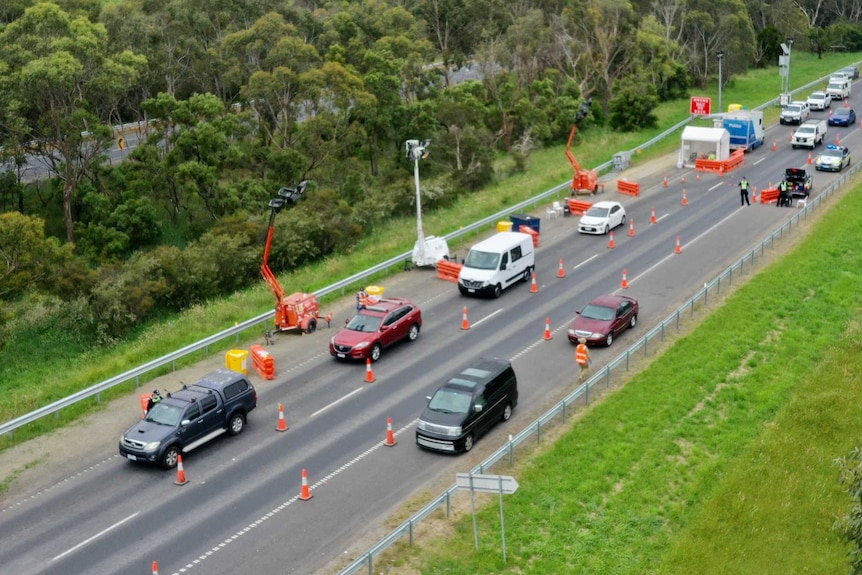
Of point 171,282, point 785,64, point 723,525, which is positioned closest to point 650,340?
point 723,525

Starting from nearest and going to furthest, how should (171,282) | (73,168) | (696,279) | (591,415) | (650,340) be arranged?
(591,415)
(650,340)
(696,279)
(171,282)
(73,168)

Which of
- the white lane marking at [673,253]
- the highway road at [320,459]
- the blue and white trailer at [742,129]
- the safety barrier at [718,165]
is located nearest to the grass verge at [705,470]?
the highway road at [320,459]

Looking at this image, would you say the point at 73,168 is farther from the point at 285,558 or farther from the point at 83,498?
the point at 285,558

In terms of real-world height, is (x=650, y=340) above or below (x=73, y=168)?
below

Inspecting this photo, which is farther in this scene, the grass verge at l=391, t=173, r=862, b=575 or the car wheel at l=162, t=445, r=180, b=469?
the car wheel at l=162, t=445, r=180, b=469

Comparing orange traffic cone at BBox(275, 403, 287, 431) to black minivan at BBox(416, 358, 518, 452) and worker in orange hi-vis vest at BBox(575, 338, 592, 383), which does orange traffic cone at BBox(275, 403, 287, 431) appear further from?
worker in orange hi-vis vest at BBox(575, 338, 592, 383)

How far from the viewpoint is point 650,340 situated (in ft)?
108

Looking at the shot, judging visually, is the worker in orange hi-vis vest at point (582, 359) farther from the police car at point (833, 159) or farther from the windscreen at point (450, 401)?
the police car at point (833, 159)

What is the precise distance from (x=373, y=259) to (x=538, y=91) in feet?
115

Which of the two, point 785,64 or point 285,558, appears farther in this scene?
point 785,64

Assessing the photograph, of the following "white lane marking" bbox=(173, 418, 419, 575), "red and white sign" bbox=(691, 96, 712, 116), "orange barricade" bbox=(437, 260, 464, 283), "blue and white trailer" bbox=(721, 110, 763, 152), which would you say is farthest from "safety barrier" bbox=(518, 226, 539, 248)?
"red and white sign" bbox=(691, 96, 712, 116)

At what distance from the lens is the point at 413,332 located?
33969 mm

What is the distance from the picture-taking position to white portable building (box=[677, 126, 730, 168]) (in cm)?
5731

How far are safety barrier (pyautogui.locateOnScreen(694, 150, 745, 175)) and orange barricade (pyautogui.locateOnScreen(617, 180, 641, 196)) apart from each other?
21.0 ft
